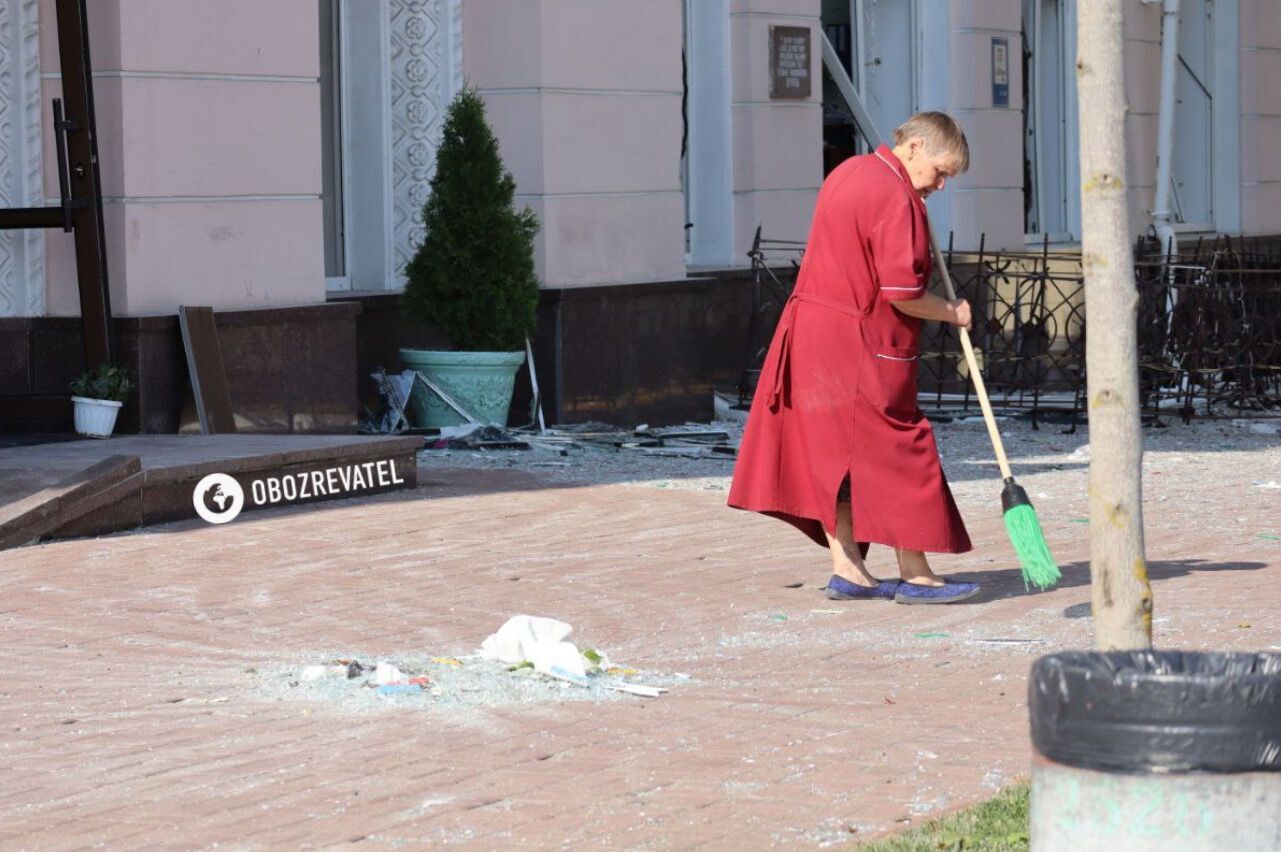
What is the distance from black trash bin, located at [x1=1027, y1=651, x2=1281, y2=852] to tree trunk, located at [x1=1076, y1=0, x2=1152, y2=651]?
3.74 ft

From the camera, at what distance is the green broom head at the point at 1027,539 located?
7391 millimetres

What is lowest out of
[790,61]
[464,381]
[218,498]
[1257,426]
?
[1257,426]

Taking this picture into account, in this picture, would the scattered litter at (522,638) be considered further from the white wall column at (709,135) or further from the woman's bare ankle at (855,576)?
the white wall column at (709,135)

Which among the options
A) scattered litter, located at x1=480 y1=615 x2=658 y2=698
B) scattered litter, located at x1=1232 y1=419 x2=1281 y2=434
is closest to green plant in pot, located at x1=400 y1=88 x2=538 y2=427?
scattered litter, located at x1=1232 y1=419 x2=1281 y2=434

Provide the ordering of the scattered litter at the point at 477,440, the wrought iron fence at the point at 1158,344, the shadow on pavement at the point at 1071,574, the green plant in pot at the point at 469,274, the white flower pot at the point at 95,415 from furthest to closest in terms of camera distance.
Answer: the wrought iron fence at the point at 1158,344 → the green plant in pot at the point at 469,274 → the scattered litter at the point at 477,440 → the white flower pot at the point at 95,415 → the shadow on pavement at the point at 1071,574

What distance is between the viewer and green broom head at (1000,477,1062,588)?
7.39m

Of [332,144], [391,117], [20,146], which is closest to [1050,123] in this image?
[391,117]

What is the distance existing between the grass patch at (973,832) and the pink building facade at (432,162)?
24.2 feet

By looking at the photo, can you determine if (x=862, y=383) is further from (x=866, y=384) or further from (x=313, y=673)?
(x=313, y=673)

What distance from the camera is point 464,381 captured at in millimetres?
13383

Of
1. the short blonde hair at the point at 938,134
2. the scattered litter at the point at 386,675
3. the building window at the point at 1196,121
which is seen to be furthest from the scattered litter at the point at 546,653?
the building window at the point at 1196,121

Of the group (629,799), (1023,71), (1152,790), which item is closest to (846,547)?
(629,799)

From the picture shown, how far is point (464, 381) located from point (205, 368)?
7.42 ft

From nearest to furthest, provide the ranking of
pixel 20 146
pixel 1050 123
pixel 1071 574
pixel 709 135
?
pixel 1071 574 < pixel 20 146 < pixel 709 135 < pixel 1050 123
